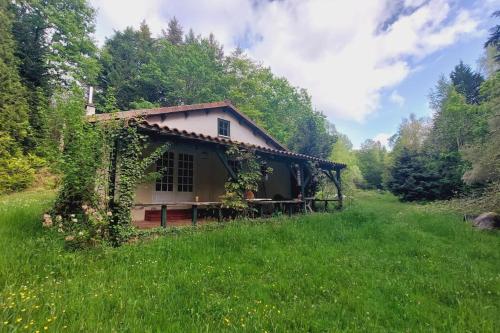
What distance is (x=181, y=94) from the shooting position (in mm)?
25172

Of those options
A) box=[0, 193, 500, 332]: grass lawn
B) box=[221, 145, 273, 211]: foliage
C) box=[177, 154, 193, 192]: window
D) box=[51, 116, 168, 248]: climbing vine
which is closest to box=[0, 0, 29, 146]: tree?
box=[177, 154, 193, 192]: window

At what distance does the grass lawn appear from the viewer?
3012mm

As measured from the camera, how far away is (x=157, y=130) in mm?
6516

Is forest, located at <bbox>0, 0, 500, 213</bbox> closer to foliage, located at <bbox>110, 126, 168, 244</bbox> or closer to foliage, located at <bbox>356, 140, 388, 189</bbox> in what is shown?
foliage, located at <bbox>356, 140, 388, 189</bbox>

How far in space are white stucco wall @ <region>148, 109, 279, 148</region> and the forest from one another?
208cm

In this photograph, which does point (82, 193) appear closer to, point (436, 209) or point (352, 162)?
point (436, 209)

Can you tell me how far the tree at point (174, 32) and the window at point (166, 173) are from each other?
28.1 meters

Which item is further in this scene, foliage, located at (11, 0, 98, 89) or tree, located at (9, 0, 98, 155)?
foliage, located at (11, 0, 98, 89)

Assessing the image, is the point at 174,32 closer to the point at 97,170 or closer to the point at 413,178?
the point at 413,178

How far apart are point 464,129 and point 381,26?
15278mm

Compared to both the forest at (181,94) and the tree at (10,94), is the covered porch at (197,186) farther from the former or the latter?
the tree at (10,94)

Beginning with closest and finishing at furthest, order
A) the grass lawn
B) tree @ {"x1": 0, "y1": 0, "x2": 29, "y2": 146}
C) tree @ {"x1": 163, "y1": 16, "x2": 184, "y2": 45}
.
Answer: the grass lawn, tree @ {"x1": 0, "y1": 0, "x2": 29, "y2": 146}, tree @ {"x1": 163, "y1": 16, "x2": 184, "y2": 45}

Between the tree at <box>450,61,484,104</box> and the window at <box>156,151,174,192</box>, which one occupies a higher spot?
the tree at <box>450,61,484,104</box>

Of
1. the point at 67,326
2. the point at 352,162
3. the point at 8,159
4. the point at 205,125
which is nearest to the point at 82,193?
the point at 67,326
